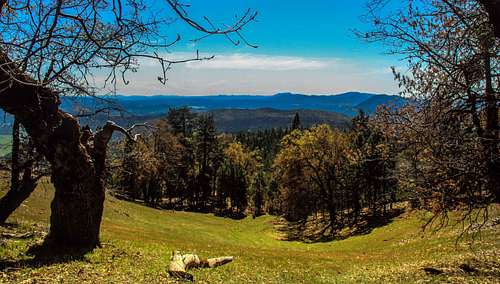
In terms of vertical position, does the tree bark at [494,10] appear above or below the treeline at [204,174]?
above

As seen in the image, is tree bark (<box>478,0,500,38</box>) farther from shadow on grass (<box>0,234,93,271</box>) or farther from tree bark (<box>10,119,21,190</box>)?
tree bark (<box>10,119,21,190</box>)

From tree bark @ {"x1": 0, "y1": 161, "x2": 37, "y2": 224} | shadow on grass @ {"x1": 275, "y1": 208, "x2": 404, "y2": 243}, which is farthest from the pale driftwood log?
shadow on grass @ {"x1": 275, "y1": 208, "x2": 404, "y2": 243}

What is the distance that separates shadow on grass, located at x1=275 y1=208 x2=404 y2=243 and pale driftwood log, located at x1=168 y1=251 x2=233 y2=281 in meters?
36.5

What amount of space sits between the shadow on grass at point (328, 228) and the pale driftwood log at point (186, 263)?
36.5 metres

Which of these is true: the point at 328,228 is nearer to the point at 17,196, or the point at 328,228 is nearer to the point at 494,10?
the point at 17,196

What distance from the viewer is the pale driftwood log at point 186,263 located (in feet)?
43.4

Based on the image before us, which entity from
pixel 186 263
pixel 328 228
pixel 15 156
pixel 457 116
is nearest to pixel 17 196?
pixel 15 156

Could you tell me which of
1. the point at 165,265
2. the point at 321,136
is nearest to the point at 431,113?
the point at 165,265

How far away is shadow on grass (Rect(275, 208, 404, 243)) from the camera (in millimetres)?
53237

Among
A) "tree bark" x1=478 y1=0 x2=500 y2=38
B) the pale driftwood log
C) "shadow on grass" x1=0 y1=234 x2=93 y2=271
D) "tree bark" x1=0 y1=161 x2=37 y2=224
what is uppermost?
"tree bark" x1=478 y1=0 x2=500 y2=38

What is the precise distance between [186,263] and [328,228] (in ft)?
161

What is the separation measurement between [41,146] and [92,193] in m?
2.34

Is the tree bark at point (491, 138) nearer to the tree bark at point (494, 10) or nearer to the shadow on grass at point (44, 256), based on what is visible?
the tree bark at point (494, 10)

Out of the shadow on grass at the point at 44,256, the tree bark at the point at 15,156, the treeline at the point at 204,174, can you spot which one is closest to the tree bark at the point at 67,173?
the shadow on grass at the point at 44,256
